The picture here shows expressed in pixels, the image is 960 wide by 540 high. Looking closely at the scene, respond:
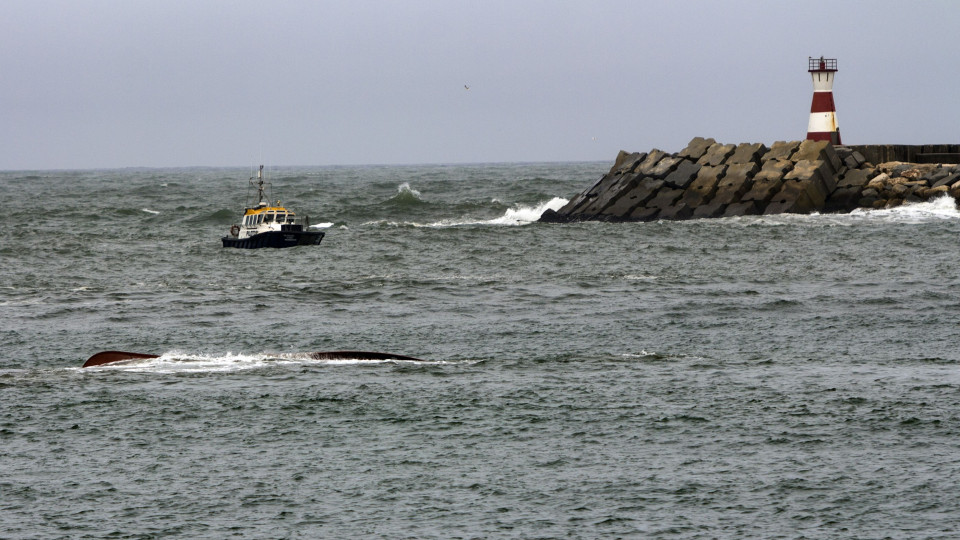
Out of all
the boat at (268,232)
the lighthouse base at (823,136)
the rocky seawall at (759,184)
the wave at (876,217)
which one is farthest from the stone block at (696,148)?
the boat at (268,232)

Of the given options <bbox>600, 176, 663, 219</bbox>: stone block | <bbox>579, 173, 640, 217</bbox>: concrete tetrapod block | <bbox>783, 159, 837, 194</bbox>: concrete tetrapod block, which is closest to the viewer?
<bbox>783, 159, 837, 194</bbox>: concrete tetrapod block

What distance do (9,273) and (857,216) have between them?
115 ft

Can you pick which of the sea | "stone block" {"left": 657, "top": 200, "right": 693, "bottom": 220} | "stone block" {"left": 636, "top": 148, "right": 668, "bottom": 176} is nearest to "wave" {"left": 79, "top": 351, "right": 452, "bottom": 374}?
the sea

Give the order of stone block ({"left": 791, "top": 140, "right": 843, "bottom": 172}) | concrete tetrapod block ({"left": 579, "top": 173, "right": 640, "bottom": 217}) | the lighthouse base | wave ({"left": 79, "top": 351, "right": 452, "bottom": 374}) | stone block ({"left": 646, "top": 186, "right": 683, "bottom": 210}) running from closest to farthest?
wave ({"left": 79, "top": 351, "right": 452, "bottom": 374}) → stone block ({"left": 791, "top": 140, "right": 843, "bottom": 172}) → stone block ({"left": 646, "top": 186, "right": 683, "bottom": 210}) → concrete tetrapod block ({"left": 579, "top": 173, "right": 640, "bottom": 217}) → the lighthouse base

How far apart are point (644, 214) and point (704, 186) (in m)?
3.26

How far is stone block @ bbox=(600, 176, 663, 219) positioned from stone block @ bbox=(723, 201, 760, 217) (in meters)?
3.83

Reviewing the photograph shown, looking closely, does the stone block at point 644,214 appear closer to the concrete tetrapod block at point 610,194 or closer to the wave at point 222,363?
the concrete tetrapod block at point 610,194

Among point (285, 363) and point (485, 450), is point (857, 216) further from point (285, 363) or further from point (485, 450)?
point (485, 450)

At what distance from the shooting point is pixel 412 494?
501 inches

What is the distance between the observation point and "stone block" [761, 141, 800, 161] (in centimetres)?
5453

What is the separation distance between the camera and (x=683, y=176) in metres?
55.5

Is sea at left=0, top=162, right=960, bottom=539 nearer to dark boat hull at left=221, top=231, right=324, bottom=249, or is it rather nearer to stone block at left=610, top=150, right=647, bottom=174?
dark boat hull at left=221, top=231, right=324, bottom=249

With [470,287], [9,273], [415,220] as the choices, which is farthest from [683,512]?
[415,220]

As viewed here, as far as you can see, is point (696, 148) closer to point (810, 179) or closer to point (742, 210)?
point (742, 210)
